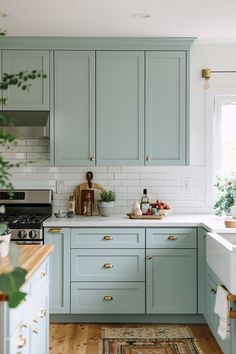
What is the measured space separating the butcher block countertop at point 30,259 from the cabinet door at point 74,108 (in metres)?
1.74

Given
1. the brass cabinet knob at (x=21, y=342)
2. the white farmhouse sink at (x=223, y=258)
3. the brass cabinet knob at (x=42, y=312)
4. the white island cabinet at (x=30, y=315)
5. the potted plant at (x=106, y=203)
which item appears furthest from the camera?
the potted plant at (x=106, y=203)

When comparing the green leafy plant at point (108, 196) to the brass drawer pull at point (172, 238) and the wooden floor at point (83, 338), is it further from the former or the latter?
the wooden floor at point (83, 338)

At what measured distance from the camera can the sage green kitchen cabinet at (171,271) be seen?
450 cm

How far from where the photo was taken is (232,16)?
405 centimetres

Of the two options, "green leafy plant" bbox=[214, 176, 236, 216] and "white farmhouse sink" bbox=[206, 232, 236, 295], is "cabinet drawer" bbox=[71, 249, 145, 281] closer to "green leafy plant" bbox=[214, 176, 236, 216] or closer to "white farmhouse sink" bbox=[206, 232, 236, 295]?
"white farmhouse sink" bbox=[206, 232, 236, 295]

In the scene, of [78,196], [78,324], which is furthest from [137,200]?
[78,324]

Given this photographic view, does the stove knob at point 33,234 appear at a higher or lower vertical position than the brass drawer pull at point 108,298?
higher

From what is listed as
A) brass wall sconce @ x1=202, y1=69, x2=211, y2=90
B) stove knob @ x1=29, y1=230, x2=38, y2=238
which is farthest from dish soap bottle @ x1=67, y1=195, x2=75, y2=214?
brass wall sconce @ x1=202, y1=69, x2=211, y2=90

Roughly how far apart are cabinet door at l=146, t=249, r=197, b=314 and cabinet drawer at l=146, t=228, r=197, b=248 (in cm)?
5

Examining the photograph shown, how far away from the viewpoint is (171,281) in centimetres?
452

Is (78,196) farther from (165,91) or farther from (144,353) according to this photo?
(144,353)

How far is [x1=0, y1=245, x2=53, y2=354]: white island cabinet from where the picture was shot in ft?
6.95

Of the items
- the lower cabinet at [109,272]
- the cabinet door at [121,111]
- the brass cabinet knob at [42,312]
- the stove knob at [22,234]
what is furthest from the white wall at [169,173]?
the brass cabinet knob at [42,312]

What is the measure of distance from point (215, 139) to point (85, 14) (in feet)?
6.18
